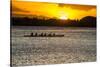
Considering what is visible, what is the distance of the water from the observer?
2.56 m

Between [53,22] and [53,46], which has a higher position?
[53,22]

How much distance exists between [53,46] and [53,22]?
0.30 metres

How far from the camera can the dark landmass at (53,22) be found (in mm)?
2578

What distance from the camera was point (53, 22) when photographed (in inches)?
108

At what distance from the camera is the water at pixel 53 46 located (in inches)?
101

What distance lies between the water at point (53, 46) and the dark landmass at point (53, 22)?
48 mm

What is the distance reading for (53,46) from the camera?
2725mm

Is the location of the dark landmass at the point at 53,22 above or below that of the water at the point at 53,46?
above

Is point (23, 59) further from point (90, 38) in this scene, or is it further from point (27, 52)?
point (90, 38)

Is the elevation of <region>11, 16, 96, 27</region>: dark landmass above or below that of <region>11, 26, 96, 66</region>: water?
above

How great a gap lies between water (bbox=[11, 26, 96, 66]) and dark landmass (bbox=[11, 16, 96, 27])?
0.16ft

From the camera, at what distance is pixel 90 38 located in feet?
9.62

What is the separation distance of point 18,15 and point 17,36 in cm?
25
